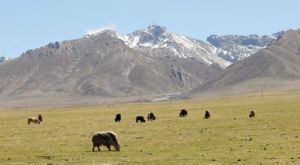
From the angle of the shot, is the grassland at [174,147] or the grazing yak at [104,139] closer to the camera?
the grassland at [174,147]

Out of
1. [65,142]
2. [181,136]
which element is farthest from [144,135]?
[65,142]

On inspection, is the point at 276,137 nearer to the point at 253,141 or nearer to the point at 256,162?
the point at 253,141

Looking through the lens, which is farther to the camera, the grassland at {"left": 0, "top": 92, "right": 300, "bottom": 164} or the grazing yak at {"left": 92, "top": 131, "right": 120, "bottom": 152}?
the grazing yak at {"left": 92, "top": 131, "right": 120, "bottom": 152}

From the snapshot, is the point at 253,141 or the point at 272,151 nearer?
the point at 272,151

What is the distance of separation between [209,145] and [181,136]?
7547 millimetres

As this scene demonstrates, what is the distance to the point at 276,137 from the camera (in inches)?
1665

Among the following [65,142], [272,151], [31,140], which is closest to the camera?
[272,151]

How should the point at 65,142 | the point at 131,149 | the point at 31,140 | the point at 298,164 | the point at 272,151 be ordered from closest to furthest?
1. the point at 298,164
2. the point at 272,151
3. the point at 131,149
4. the point at 65,142
5. the point at 31,140

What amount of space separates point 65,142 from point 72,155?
362 inches

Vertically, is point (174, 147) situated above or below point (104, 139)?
below

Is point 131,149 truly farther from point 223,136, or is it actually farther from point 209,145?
point 223,136

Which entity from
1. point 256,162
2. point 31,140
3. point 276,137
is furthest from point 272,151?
point 31,140

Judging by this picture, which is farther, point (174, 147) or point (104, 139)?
point (174, 147)

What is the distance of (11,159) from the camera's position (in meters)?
35.2
